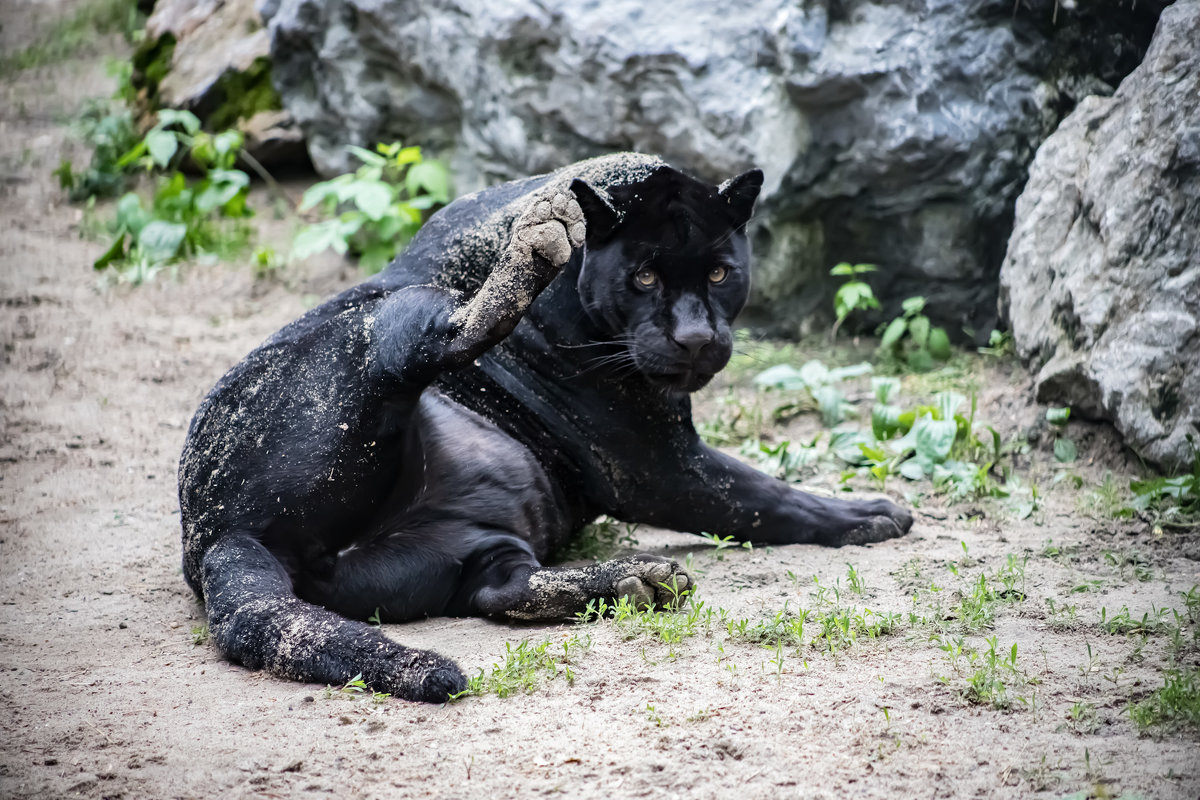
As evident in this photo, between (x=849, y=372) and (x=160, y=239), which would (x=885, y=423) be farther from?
(x=160, y=239)

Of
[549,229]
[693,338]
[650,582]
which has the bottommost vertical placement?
[650,582]

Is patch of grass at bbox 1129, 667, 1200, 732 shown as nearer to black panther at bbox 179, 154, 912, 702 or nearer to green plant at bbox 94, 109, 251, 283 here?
black panther at bbox 179, 154, 912, 702

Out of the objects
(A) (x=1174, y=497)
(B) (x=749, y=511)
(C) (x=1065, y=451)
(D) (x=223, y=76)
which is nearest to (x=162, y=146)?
(D) (x=223, y=76)

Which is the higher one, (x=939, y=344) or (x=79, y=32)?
(x=79, y=32)

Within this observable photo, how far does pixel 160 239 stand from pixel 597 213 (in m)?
4.98

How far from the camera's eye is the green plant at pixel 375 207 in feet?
22.3

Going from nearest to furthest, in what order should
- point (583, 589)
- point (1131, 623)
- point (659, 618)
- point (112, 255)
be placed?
1. point (1131, 623)
2. point (659, 618)
3. point (583, 589)
4. point (112, 255)

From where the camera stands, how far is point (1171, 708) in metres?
2.38

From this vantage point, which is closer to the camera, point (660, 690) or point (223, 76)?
point (660, 690)

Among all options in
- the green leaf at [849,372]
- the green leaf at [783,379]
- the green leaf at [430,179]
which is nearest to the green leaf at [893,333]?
the green leaf at [849,372]

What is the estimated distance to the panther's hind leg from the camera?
3.18 metres

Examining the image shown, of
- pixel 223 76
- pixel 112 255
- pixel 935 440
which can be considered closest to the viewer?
pixel 935 440

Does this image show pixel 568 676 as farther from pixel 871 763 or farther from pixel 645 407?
pixel 645 407

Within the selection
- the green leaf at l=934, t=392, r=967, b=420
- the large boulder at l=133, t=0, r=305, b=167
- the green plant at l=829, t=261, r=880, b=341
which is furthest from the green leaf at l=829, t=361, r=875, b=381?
the large boulder at l=133, t=0, r=305, b=167
